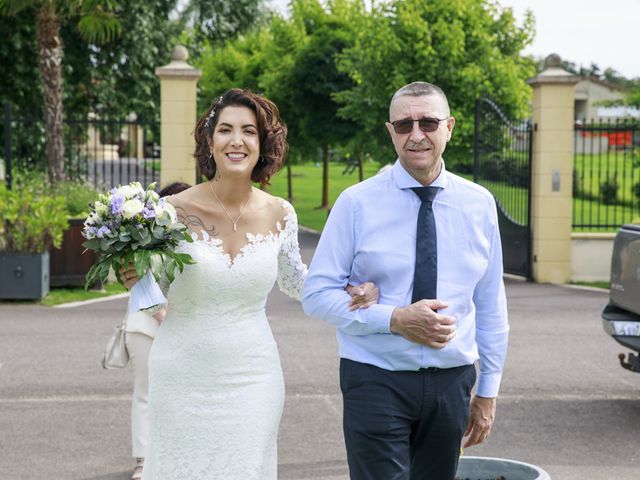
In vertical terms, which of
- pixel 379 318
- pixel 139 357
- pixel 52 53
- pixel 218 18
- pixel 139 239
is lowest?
pixel 139 357

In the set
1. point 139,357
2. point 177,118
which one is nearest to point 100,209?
point 139,357

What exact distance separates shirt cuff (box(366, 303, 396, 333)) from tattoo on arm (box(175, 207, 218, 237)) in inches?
34.0

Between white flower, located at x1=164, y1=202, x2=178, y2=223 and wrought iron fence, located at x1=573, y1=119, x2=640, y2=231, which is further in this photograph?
wrought iron fence, located at x1=573, y1=119, x2=640, y2=231

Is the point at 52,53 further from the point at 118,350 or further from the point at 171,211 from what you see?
the point at 171,211

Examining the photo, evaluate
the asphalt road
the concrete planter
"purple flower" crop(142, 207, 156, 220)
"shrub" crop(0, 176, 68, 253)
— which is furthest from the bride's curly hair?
"shrub" crop(0, 176, 68, 253)

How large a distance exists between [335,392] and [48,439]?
98.8 inches

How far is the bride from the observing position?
427cm

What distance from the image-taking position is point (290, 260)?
4.66m

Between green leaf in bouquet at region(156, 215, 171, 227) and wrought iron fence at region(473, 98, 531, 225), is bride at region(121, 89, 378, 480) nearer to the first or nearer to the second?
green leaf in bouquet at region(156, 215, 171, 227)

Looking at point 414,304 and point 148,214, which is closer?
point 414,304

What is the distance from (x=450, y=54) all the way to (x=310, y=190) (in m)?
35.6

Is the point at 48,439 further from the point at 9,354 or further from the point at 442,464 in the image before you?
the point at 442,464

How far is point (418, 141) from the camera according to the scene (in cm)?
402

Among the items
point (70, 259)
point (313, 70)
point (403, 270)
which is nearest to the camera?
point (403, 270)
